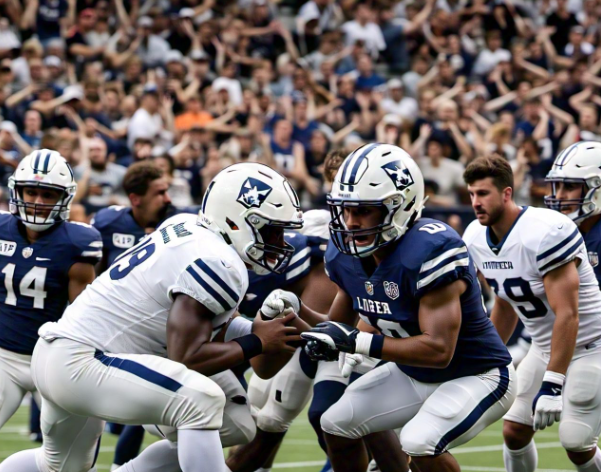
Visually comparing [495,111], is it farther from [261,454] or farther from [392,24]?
[261,454]

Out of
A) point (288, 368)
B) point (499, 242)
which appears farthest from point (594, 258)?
point (288, 368)

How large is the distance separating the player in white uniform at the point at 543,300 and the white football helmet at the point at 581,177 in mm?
484

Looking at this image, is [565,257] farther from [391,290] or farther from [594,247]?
[391,290]

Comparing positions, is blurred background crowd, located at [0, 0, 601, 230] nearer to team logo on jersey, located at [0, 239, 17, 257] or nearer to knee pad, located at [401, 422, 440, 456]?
team logo on jersey, located at [0, 239, 17, 257]

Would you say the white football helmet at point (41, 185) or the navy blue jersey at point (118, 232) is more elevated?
the white football helmet at point (41, 185)

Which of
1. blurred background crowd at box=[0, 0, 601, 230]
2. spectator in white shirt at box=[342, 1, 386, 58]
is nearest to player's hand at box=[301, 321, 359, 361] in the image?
blurred background crowd at box=[0, 0, 601, 230]

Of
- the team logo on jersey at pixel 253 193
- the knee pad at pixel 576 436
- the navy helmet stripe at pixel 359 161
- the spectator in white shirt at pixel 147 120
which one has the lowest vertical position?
the spectator in white shirt at pixel 147 120

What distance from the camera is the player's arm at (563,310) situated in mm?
4352

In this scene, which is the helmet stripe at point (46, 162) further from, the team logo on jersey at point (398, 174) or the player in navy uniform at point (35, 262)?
the team logo on jersey at point (398, 174)

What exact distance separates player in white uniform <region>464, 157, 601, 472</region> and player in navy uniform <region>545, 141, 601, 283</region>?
15.9 inches

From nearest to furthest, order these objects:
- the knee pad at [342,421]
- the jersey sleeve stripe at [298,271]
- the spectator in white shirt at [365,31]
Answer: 1. the knee pad at [342,421]
2. the jersey sleeve stripe at [298,271]
3. the spectator in white shirt at [365,31]

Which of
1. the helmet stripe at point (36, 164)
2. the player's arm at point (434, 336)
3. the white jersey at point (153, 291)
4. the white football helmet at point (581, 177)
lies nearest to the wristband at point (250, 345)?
the white jersey at point (153, 291)

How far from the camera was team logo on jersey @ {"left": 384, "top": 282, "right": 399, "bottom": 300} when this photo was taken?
3963 millimetres

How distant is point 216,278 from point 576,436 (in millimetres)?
1958
